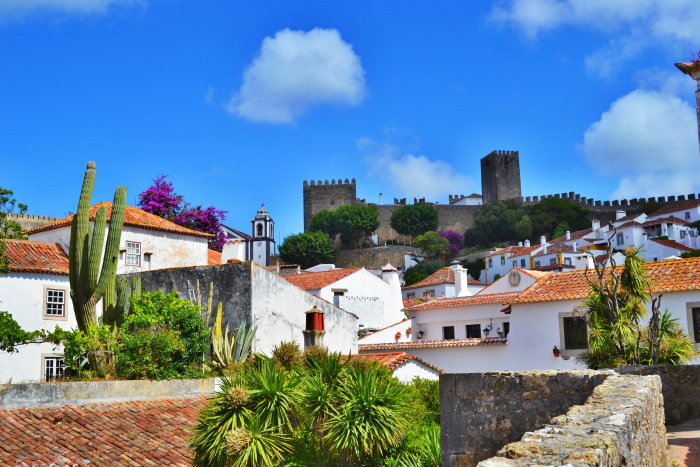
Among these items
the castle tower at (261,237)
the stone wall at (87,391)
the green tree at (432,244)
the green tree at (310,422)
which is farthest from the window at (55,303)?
the green tree at (432,244)

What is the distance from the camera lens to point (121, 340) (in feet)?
56.4

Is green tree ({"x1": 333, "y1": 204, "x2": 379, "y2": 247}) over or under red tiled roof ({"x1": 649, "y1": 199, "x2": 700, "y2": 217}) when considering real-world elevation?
over

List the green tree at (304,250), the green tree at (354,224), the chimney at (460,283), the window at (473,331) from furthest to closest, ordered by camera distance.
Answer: the green tree at (354,224) < the green tree at (304,250) < the chimney at (460,283) < the window at (473,331)

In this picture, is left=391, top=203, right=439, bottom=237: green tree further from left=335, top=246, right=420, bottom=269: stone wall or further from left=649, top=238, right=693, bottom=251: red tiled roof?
left=649, top=238, right=693, bottom=251: red tiled roof

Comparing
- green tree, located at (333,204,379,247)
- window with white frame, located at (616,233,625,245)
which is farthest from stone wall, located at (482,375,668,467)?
green tree, located at (333,204,379,247)

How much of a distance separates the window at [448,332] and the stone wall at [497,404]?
21567mm

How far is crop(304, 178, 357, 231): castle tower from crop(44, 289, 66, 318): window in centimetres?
8291

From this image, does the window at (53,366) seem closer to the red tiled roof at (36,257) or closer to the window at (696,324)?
the red tiled roof at (36,257)

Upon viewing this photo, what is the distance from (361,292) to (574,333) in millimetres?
15885

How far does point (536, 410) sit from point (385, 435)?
9.03 ft

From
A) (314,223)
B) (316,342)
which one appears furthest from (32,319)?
(314,223)

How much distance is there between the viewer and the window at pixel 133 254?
24.4 metres

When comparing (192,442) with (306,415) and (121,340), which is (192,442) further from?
(121,340)

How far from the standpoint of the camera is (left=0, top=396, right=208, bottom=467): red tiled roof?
12.6 meters
